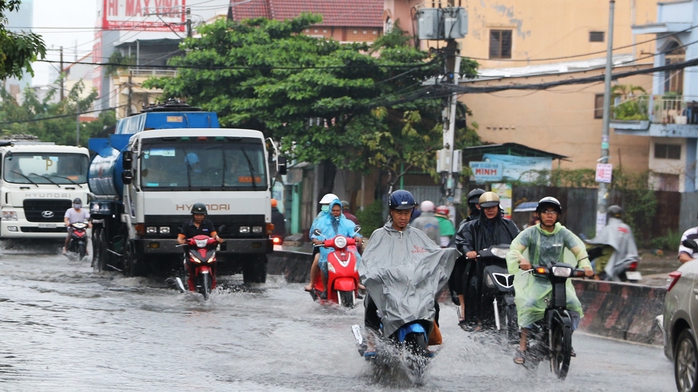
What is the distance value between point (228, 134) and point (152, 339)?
6.67m

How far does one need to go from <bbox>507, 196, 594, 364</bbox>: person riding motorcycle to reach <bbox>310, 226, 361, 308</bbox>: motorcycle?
4.91 meters

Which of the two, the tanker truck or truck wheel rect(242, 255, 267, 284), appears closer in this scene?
the tanker truck

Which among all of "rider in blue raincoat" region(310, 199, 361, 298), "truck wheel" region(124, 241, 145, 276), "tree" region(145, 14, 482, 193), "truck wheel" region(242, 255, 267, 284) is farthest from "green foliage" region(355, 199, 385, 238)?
"rider in blue raincoat" region(310, 199, 361, 298)

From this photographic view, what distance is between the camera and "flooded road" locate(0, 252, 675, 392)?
27.8 ft

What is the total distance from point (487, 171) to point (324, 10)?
900 inches

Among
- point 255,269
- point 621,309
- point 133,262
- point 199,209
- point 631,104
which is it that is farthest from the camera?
point 631,104

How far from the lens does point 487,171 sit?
3122 centimetres

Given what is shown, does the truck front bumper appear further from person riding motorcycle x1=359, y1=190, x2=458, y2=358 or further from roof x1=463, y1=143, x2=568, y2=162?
person riding motorcycle x1=359, y1=190, x2=458, y2=358

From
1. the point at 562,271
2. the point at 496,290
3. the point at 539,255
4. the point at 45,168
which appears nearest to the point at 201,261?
the point at 496,290

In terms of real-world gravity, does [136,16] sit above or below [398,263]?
above

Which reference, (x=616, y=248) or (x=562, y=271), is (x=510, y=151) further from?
(x=562, y=271)

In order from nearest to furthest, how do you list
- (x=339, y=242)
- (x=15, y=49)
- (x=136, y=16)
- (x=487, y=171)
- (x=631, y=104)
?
(x=15, y=49)
(x=339, y=242)
(x=487, y=171)
(x=631, y=104)
(x=136, y=16)

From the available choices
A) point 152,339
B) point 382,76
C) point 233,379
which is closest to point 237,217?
point 152,339

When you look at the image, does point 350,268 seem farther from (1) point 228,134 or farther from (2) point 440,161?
(2) point 440,161
